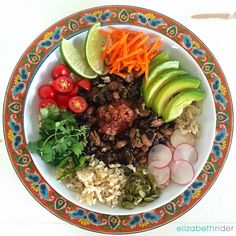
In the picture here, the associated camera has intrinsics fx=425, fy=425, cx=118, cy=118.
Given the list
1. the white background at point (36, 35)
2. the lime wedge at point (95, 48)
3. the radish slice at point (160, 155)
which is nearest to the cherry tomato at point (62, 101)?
the lime wedge at point (95, 48)

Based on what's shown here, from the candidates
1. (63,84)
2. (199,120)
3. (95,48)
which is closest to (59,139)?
(63,84)

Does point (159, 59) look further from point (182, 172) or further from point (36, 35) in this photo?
point (36, 35)

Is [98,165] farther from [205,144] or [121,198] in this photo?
[205,144]

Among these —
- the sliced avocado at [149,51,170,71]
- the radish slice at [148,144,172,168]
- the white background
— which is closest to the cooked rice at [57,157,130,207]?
the radish slice at [148,144,172,168]

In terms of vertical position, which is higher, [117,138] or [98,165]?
[117,138]

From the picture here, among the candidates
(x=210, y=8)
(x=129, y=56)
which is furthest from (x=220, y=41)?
(x=129, y=56)

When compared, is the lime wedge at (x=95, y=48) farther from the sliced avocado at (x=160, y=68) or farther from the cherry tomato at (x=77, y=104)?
the sliced avocado at (x=160, y=68)

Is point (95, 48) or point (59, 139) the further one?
point (95, 48)
